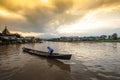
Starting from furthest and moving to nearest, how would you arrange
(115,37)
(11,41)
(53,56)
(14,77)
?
(115,37) → (11,41) → (53,56) → (14,77)

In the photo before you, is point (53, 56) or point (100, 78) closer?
point (100, 78)

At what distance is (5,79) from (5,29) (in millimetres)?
99183

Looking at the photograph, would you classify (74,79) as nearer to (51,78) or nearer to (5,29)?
(51,78)

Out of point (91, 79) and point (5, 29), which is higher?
point (5, 29)

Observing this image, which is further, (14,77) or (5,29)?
(5,29)

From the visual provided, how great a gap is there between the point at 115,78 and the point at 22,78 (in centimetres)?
999

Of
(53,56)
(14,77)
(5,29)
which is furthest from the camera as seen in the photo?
(5,29)

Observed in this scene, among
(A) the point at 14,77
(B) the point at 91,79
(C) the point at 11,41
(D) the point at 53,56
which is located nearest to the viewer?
(B) the point at 91,79

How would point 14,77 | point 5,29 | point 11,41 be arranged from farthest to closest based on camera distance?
point 5,29 < point 11,41 < point 14,77

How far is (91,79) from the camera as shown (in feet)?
39.9

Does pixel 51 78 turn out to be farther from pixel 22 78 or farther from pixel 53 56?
pixel 53 56

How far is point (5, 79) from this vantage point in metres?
12.4

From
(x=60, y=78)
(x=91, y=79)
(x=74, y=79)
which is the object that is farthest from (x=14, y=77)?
(x=91, y=79)

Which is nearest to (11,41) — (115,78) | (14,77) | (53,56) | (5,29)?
(5,29)
